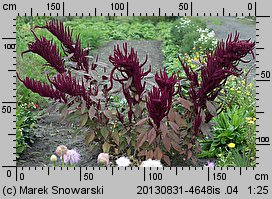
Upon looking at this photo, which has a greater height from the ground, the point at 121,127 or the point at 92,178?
the point at 121,127

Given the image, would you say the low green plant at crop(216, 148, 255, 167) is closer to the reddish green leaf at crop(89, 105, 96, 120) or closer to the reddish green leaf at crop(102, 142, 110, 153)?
Answer: the reddish green leaf at crop(102, 142, 110, 153)

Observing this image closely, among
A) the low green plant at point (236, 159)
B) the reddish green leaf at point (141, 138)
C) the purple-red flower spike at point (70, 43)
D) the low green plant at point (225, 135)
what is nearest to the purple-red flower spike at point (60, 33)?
the purple-red flower spike at point (70, 43)

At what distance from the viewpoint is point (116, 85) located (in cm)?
809

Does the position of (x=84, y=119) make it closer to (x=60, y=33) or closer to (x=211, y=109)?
(x=60, y=33)

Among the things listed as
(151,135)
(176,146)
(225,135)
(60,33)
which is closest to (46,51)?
(60,33)

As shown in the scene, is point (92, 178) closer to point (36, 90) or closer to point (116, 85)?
point (36, 90)

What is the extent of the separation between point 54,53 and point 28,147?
1.26 metres

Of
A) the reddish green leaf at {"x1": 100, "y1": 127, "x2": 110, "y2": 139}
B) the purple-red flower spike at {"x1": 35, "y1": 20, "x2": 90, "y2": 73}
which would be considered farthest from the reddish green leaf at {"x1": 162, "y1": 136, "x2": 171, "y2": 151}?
→ the purple-red flower spike at {"x1": 35, "y1": 20, "x2": 90, "y2": 73}

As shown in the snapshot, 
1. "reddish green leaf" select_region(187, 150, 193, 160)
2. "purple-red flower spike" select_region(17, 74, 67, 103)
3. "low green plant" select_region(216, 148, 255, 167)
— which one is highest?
"purple-red flower spike" select_region(17, 74, 67, 103)

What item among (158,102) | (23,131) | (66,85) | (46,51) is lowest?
(23,131)

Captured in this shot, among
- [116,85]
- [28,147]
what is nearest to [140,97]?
[28,147]

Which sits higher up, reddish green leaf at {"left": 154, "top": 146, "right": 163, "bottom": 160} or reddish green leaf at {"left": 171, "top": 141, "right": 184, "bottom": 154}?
reddish green leaf at {"left": 171, "top": 141, "right": 184, "bottom": 154}

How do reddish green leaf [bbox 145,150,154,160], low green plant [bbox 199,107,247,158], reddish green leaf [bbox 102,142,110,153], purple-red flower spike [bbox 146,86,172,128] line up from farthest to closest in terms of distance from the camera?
low green plant [bbox 199,107,247,158] < reddish green leaf [bbox 102,142,110,153] < reddish green leaf [bbox 145,150,154,160] < purple-red flower spike [bbox 146,86,172,128]

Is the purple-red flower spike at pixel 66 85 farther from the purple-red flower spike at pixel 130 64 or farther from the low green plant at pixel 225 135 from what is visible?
the low green plant at pixel 225 135
